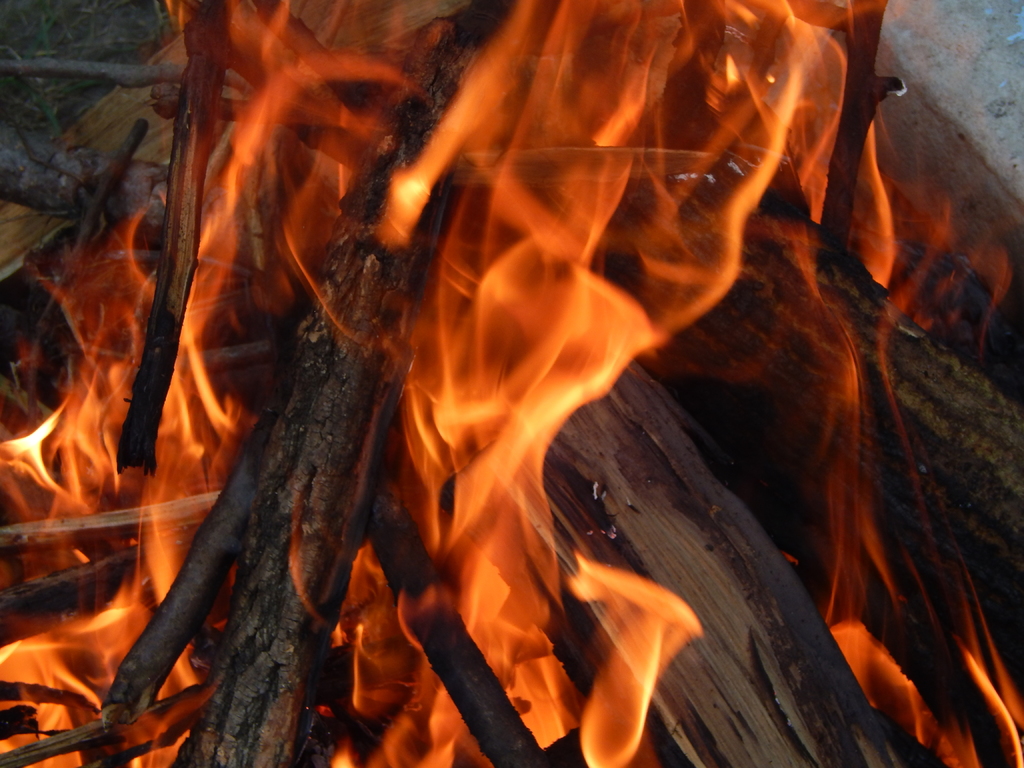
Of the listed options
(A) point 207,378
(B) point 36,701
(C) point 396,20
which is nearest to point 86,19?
(C) point 396,20

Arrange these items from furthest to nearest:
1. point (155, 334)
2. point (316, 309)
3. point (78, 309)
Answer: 1. point (78, 309)
2. point (316, 309)
3. point (155, 334)

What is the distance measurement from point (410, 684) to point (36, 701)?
2.72 feet

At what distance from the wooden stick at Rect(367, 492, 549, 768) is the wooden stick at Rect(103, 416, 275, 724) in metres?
0.30

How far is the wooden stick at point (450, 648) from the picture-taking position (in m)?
1.51

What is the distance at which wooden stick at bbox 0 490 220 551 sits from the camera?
2.00 meters

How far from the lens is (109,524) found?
2023 mm

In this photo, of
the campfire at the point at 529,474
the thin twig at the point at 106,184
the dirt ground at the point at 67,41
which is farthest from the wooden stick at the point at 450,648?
the dirt ground at the point at 67,41

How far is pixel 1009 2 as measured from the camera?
2486 mm

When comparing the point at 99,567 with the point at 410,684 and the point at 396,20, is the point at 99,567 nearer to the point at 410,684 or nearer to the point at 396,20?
the point at 410,684

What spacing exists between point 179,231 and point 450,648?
1.06 meters

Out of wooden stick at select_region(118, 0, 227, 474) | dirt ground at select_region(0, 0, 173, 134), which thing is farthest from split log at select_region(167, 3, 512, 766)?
dirt ground at select_region(0, 0, 173, 134)

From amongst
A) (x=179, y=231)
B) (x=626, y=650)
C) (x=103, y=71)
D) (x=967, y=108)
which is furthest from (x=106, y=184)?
(x=967, y=108)

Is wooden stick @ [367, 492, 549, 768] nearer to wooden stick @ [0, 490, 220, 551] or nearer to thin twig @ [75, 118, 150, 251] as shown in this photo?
wooden stick @ [0, 490, 220, 551]

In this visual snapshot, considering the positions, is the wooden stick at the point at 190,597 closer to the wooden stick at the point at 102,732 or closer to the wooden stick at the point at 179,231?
the wooden stick at the point at 102,732
